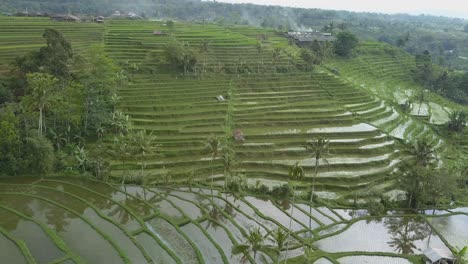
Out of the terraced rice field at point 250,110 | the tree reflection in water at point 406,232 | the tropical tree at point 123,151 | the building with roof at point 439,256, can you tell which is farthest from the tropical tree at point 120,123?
the building with roof at point 439,256

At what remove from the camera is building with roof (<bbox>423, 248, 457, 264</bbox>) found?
79.4 feet

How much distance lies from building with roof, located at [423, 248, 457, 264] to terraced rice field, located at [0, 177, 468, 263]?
5.46ft

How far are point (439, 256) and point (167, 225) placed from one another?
1821 cm

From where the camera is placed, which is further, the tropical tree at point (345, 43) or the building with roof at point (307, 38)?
the building with roof at point (307, 38)

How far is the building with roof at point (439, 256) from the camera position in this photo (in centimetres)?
2420

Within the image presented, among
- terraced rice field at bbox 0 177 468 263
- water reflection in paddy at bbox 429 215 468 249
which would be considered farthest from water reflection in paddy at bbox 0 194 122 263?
water reflection in paddy at bbox 429 215 468 249

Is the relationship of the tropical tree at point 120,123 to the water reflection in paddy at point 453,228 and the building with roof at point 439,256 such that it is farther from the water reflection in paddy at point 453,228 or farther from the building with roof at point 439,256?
the water reflection in paddy at point 453,228

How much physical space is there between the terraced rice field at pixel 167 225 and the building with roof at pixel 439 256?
5.46ft

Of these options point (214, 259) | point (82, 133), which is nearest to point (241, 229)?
point (214, 259)

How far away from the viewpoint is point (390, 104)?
2275 inches

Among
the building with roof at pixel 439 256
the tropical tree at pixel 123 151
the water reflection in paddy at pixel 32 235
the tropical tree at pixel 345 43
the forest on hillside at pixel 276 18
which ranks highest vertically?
the forest on hillside at pixel 276 18

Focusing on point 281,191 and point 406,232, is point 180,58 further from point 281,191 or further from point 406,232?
point 406,232

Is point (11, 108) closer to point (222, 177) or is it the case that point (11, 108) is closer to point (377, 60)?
point (222, 177)

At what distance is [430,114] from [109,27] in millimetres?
59105
